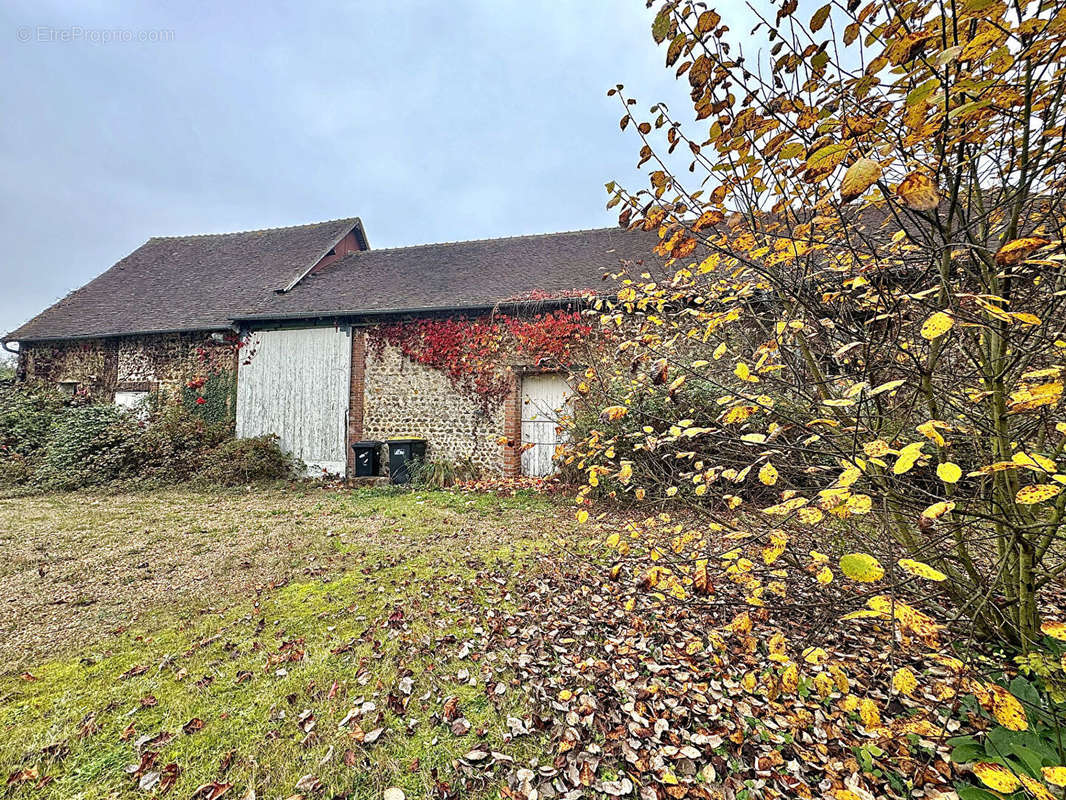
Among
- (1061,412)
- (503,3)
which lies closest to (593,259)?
(503,3)

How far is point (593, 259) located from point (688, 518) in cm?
611

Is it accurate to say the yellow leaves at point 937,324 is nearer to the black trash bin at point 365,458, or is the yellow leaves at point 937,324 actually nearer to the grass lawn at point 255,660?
the grass lawn at point 255,660

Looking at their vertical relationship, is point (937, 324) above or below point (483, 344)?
below

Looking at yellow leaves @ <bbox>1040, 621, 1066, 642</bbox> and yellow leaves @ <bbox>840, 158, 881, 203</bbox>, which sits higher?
yellow leaves @ <bbox>840, 158, 881, 203</bbox>

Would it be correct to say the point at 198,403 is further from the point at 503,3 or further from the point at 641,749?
the point at 641,749

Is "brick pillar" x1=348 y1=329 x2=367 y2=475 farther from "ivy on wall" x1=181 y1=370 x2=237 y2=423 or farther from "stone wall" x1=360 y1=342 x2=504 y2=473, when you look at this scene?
"ivy on wall" x1=181 y1=370 x2=237 y2=423

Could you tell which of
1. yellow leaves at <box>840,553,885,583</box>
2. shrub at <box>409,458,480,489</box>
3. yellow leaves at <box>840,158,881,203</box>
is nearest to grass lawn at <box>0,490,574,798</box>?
yellow leaves at <box>840,553,885,583</box>

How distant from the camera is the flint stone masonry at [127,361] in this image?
9516mm

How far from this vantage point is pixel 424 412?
28.3ft

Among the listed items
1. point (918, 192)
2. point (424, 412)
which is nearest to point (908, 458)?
point (918, 192)

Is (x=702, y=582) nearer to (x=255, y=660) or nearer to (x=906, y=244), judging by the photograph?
(x=906, y=244)

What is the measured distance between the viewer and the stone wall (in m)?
8.34

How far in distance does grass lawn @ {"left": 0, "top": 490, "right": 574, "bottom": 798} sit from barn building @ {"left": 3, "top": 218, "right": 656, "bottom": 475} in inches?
148

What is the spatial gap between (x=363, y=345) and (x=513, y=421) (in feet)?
11.9
